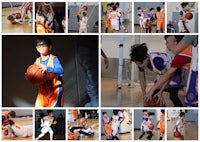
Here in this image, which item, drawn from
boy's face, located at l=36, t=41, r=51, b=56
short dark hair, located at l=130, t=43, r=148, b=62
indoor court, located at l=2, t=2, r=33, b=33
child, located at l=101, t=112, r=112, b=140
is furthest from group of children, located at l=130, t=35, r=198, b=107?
indoor court, located at l=2, t=2, r=33, b=33

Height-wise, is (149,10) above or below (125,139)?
above

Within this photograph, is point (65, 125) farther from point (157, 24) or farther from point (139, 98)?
point (157, 24)

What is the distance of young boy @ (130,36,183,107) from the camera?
3273mm

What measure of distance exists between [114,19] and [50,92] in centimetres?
50

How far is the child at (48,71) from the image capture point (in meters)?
3.27

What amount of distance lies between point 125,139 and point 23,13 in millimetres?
841

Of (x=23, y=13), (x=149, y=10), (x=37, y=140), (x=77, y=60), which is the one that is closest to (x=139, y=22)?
(x=149, y=10)

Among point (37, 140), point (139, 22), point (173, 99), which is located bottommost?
point (37, 140)

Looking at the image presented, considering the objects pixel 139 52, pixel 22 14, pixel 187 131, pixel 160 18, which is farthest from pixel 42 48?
pixel 187 131

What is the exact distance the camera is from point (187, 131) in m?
3.32

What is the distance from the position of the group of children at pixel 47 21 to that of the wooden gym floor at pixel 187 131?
75cm

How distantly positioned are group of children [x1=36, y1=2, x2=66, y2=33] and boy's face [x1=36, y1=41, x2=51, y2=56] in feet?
0.20

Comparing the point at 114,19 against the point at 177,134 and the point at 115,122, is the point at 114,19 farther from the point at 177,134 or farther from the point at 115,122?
the point at 177,134

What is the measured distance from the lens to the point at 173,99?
130 inches
